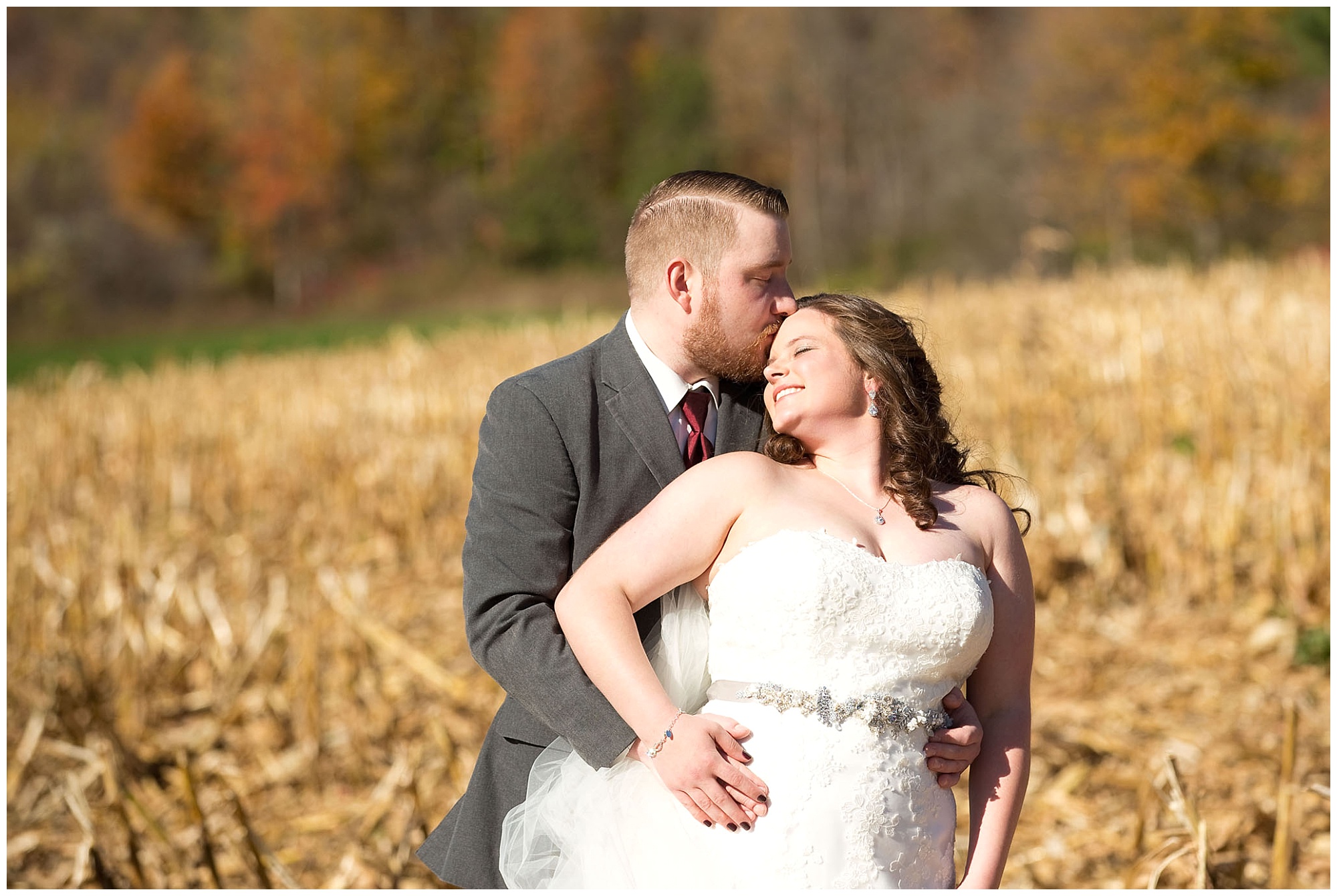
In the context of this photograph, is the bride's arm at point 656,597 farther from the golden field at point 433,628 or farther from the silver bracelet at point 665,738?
the golden field at point 433,628

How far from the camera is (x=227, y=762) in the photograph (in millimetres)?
5082

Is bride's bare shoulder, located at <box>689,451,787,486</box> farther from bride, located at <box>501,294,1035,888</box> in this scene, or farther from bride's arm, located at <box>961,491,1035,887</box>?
bride's arm, located at <box>961,491,1035,887</box>

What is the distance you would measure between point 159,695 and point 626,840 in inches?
160

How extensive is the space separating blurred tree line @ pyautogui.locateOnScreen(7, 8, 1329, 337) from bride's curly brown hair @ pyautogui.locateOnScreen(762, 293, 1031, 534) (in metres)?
31.6

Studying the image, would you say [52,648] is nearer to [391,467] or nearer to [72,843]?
[72,843]

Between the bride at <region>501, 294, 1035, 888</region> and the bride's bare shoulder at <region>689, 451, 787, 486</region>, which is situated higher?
the bride's bare shoulder at <region>689, 451, 787, 486</region>

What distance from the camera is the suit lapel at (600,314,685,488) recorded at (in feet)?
7.94

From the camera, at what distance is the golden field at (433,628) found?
416 cm

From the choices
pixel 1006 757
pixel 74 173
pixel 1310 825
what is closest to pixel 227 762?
pixel 1006 757

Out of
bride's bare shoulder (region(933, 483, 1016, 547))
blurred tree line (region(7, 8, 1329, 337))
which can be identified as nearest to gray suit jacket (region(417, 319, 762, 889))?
bride's bare shoulder (region(933, 483, 1016, 547))

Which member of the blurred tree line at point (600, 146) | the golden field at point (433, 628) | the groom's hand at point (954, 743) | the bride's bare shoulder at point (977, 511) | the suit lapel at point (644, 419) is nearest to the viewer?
the groom's hand at point (954, 743)

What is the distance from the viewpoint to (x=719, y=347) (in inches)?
93.0

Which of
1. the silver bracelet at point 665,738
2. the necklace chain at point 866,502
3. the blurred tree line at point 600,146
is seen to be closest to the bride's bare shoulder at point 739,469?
the necklace chain at point 866,502

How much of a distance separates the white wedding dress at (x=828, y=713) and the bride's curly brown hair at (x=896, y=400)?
0.17 meters
